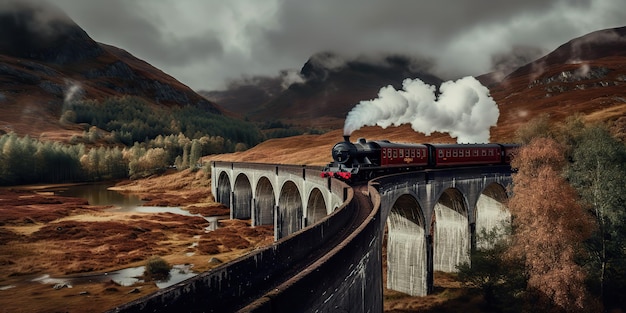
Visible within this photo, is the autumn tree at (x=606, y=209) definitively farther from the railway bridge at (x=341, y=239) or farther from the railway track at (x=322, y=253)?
the railway track at (x=322, y=253)

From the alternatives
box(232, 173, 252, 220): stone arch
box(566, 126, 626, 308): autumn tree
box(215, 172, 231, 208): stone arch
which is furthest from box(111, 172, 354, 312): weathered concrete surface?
box(215, 172, 231, 208): stone arch

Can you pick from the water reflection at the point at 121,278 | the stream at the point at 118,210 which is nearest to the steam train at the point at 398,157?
the water reflection at the point at 121,278

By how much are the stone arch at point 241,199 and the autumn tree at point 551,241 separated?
4322cm

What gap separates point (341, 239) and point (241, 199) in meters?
48.7

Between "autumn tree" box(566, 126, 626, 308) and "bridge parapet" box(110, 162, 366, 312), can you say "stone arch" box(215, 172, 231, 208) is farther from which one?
"bridge parapet" box(110, 162, 366, 312)

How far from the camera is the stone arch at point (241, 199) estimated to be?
59.2 meters

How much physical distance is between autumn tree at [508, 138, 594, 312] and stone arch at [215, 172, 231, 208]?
190 feet

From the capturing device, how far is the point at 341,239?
13.1 meters

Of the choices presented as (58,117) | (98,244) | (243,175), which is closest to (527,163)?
(243,175)

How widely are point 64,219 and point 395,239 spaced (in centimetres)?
5027

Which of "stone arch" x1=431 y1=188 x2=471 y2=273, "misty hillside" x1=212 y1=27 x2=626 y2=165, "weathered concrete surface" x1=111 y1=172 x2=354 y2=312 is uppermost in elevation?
"misty hillside" x1=212 y1=27 x2=626 y2=165

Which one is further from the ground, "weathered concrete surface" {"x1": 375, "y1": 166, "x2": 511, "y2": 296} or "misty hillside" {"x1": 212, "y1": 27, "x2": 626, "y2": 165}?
"misty hillside" {"x1": 212, "y1": 27, "x2": 626, "y2": 165}

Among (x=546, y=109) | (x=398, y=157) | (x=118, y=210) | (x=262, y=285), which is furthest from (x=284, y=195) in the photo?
(x=546, y=109)

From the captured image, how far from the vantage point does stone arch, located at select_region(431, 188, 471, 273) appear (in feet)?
108
